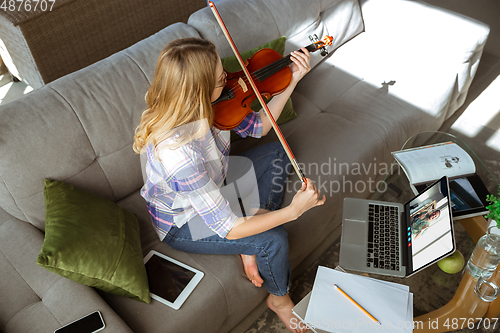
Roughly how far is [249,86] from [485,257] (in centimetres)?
100

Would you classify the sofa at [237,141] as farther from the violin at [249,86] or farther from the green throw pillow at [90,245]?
the violin at [249,86]

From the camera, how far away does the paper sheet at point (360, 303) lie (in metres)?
1.03

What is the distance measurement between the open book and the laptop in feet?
0.50

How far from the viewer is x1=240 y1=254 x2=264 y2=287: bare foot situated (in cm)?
139

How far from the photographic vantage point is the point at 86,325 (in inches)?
43.3

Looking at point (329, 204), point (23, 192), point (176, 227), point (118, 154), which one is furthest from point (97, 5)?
point (329, 204)

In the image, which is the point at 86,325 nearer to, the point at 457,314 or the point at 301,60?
the point at 457,314

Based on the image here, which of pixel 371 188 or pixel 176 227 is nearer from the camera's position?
pixel 176 227

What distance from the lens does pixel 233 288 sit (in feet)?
4.46

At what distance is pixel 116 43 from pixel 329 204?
1745 mm

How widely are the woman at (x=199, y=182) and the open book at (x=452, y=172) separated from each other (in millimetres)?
428

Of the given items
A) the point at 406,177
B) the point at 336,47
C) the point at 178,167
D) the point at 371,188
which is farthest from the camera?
the point at 336,47

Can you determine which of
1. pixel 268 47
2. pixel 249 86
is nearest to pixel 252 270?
pixel 249 86

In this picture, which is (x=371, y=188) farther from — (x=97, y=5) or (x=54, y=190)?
(x=97, y=5)
